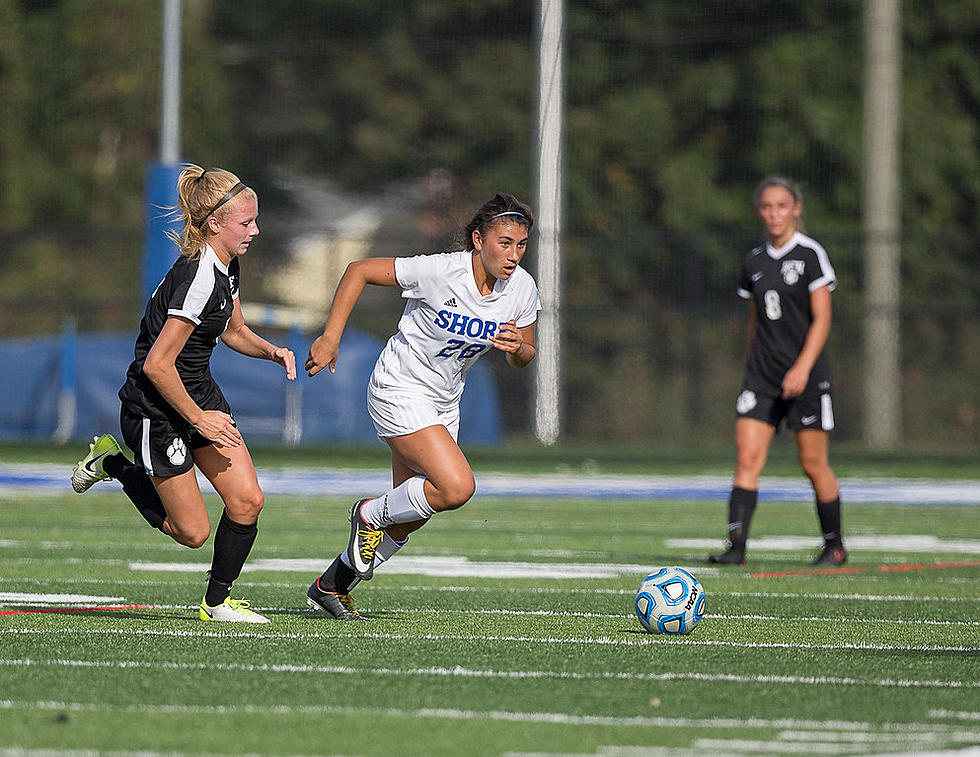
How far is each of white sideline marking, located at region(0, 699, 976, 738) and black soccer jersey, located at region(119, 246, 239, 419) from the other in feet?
6.84

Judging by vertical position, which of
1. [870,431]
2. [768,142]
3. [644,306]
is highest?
[768,142]

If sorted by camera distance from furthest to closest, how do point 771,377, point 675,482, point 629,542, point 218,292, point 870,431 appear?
point 870,431 → point 675,482 → point 629,542 → point 771,377 → point 218,292

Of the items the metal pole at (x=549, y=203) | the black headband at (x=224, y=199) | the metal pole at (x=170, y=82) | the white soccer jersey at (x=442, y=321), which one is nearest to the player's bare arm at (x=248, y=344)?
the white soccer jersey at (x=442, y=321)

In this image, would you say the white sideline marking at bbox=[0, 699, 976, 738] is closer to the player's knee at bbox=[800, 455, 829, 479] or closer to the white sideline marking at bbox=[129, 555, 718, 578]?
the white sideline marking at bbox=[129, 555, 718, 578]

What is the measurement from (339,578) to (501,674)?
1.74 metres

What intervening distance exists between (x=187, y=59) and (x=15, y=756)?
34.2 metres

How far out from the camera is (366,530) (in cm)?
745

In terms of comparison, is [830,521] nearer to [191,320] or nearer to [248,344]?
[248,344]

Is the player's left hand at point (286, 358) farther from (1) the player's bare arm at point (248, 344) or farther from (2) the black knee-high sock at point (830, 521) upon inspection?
(2) the black knee-high sock at point (830, 521)

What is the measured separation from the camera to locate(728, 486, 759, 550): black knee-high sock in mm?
10117

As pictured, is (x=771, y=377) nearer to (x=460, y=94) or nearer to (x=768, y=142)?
(x=768, y=142)

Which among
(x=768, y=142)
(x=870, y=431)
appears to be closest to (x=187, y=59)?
(x=768, y=142)

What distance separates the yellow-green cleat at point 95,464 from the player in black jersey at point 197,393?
1.49 feet

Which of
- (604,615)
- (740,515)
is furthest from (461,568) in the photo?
(604,615)
